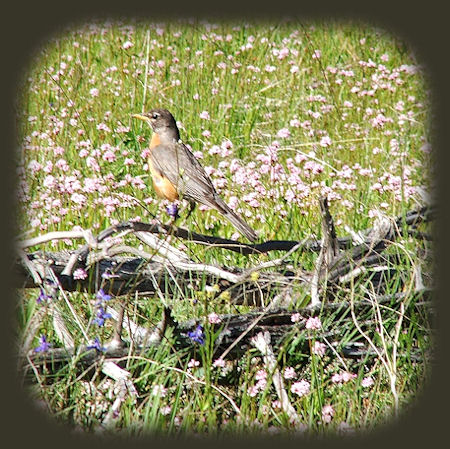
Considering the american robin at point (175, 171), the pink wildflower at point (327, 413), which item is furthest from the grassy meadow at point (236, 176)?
the american robin at point (175, 171)

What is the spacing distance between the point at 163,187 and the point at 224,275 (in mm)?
1989

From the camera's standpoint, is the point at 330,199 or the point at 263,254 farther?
the point at 330,199

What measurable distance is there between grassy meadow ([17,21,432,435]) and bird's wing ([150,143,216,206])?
0.47 feet

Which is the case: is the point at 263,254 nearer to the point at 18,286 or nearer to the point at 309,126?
the point at 18,286

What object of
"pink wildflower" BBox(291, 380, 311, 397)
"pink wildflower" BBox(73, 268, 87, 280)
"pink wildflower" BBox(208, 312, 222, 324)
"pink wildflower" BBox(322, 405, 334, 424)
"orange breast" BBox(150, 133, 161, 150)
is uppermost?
"orange breast" BBox(150, 133, 161, 150)

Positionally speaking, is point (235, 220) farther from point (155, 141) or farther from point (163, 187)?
point (155, 141)

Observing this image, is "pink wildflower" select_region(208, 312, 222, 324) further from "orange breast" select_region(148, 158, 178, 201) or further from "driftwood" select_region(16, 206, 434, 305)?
"orange breast" select_region(148, 158, 178, 201)

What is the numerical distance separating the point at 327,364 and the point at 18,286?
162 centimetres

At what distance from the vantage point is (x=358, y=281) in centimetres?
452

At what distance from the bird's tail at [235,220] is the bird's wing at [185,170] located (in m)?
0.12

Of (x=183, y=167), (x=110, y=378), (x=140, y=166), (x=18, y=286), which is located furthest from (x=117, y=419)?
(x=140, y=166)

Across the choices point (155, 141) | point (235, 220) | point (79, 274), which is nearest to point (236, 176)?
point (235, 220)

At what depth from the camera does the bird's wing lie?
6152 millimetres

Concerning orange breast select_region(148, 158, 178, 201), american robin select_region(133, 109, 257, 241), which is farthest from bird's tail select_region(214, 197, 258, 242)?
orange breast select_region(148, 158, 178, 201)
